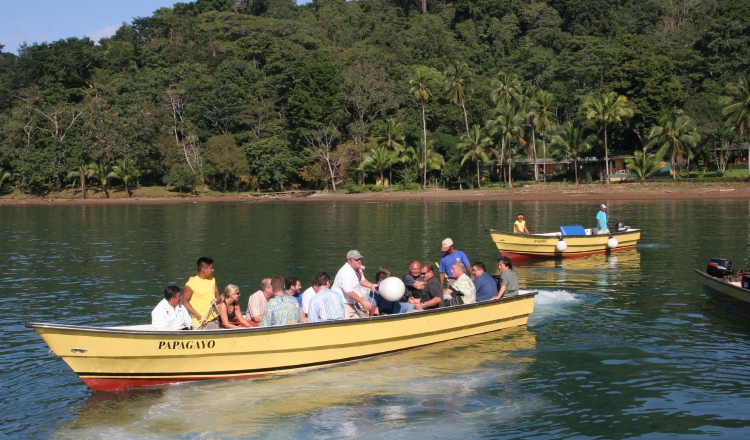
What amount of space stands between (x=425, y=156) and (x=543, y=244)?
51207 mm

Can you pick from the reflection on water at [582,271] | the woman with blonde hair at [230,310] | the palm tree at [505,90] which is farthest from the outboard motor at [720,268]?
the palm tree at [505,90]

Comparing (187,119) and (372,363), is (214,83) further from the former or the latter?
(372,363)

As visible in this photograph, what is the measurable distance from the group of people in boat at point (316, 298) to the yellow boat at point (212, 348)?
1.36 feet

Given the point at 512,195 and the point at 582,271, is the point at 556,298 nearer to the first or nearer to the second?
the point at 582,271

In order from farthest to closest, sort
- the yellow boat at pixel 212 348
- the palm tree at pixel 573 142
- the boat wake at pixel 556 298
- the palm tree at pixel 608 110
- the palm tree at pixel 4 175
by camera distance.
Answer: the palm tree at pixel 4 175, the palm tree at pixel 573 142, the palm tree at pixel 608 110, the boat wake at pixel 556 298, the yellow boat at pixel 212 348

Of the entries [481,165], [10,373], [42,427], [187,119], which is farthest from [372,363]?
[187,119]

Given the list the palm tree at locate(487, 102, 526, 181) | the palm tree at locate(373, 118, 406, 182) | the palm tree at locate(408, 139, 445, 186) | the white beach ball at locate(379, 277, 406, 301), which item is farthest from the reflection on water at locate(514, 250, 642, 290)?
the palm tree at locate(373, 118, 406, 182)

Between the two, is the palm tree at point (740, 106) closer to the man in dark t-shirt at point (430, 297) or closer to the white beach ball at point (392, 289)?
the man in dark t-shirt at point (430, 297)

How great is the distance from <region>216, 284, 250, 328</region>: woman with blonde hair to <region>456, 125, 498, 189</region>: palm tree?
62.9 m

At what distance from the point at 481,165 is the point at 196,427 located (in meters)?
71.7

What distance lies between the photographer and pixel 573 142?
75.1 m

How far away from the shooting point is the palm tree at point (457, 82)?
81.0 m

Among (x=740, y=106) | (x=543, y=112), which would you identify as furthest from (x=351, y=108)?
(x=740, y=106)

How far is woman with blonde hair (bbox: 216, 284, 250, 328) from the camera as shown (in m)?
13.5
